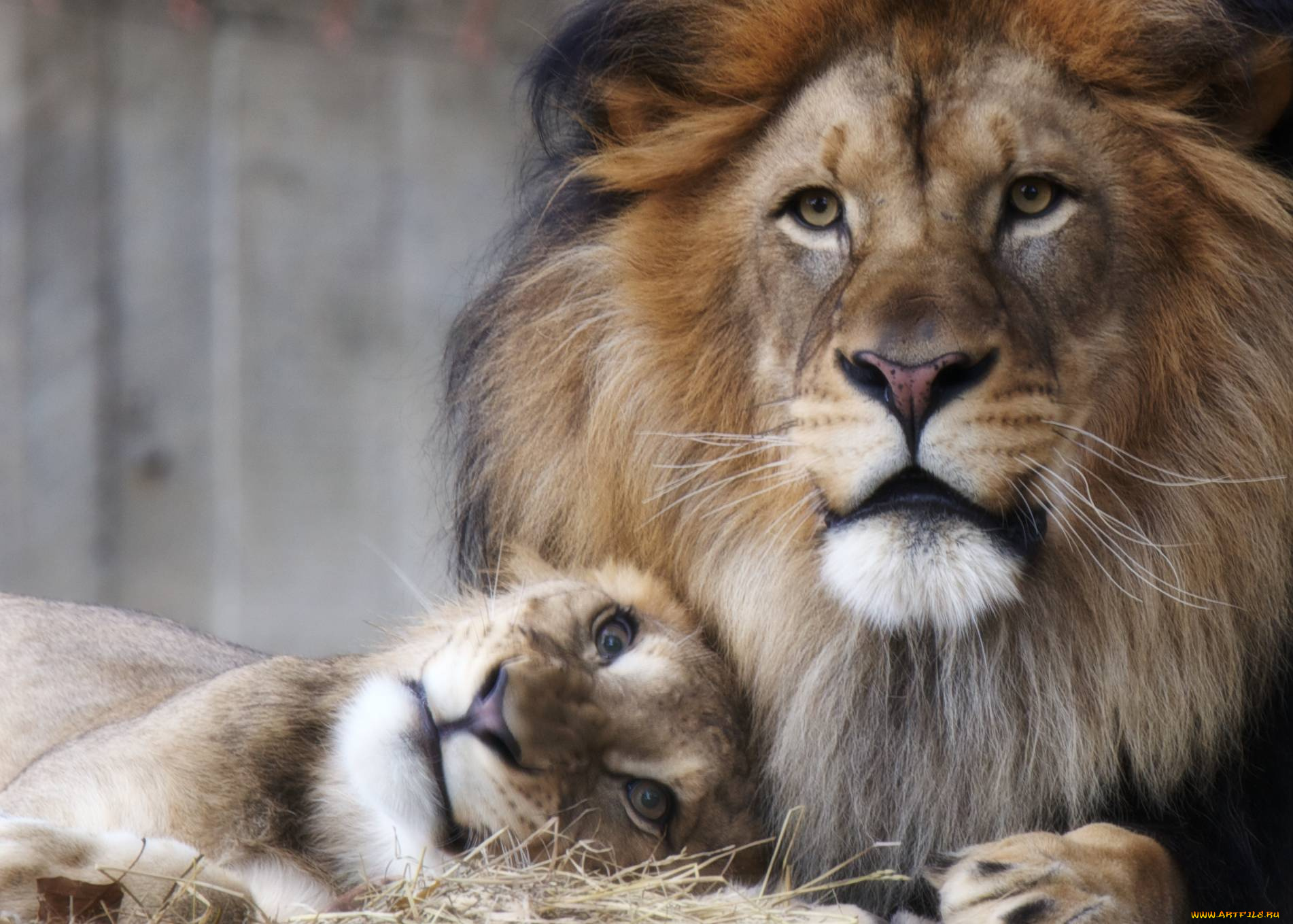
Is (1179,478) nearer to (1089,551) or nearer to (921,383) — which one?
(1089,551)

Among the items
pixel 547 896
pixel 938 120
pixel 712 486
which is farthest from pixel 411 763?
pixel 938 120

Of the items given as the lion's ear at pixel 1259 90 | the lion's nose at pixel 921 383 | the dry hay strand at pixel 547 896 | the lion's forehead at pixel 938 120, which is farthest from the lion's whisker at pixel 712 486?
the lion's ear at pixel 1259 90

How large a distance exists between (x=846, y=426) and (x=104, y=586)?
4.13 m

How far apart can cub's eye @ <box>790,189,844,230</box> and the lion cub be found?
572mm

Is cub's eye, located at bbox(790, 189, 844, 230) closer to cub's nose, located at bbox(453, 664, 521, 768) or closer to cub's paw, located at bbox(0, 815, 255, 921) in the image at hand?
cub's nose, located at bbox(453, 664, 521, 768)

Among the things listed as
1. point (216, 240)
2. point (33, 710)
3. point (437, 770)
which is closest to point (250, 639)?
point (216, 240)

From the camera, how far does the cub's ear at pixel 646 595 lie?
7.52 feet

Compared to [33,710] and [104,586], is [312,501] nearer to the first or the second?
[104,586]

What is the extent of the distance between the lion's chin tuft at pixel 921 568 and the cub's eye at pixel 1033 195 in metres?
0.42

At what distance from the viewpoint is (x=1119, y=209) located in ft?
6.61

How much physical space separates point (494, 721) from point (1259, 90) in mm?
1261

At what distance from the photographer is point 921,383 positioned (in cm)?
182

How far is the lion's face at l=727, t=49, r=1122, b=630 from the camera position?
186 cm

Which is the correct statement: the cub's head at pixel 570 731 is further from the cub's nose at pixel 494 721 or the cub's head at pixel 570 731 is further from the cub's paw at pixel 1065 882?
the cub's paw at pixel 1065 882
